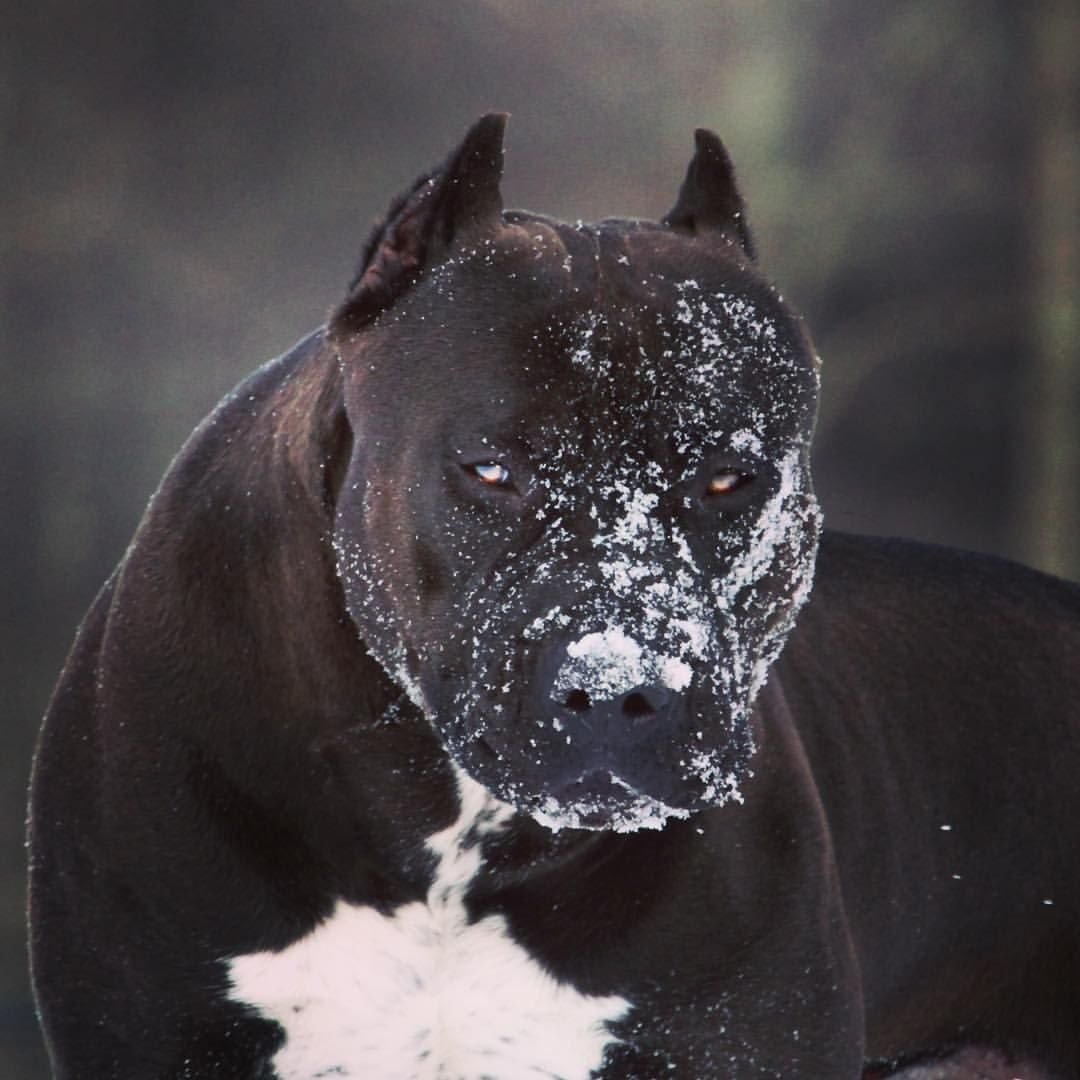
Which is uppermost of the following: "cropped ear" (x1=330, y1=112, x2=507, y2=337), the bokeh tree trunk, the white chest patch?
the bokeh tree trunk

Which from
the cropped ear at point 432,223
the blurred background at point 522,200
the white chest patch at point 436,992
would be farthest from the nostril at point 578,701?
the blurred background at point 522,200

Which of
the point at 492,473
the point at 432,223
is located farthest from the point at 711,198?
the point at 492,473

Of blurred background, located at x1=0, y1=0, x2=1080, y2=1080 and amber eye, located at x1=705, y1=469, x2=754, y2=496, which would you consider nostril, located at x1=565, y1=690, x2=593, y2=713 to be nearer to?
amber eye, located at x1=705, y1=469, x2=754, y2=496

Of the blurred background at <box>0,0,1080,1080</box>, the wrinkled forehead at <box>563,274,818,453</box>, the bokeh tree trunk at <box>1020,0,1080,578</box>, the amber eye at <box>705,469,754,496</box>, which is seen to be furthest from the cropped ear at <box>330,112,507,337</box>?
the bokeh tree trunk at <box>1020,0,1080,578</box>

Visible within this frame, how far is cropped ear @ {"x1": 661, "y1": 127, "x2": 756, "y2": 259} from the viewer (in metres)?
2.33

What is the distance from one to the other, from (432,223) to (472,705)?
0.53m

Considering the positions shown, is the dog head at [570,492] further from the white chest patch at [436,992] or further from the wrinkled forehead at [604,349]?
the white chest patch at [436,992]

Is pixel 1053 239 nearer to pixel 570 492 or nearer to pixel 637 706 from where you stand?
pixel 570 492

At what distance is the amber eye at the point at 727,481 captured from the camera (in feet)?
6.79

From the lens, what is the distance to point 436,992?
2.28 metres

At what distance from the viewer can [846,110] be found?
6.45 m

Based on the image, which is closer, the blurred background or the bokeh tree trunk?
the blurred background

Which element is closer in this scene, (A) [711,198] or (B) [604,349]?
(B) [604,349]

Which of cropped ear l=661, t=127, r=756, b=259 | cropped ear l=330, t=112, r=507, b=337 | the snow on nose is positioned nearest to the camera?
the snow on nose
